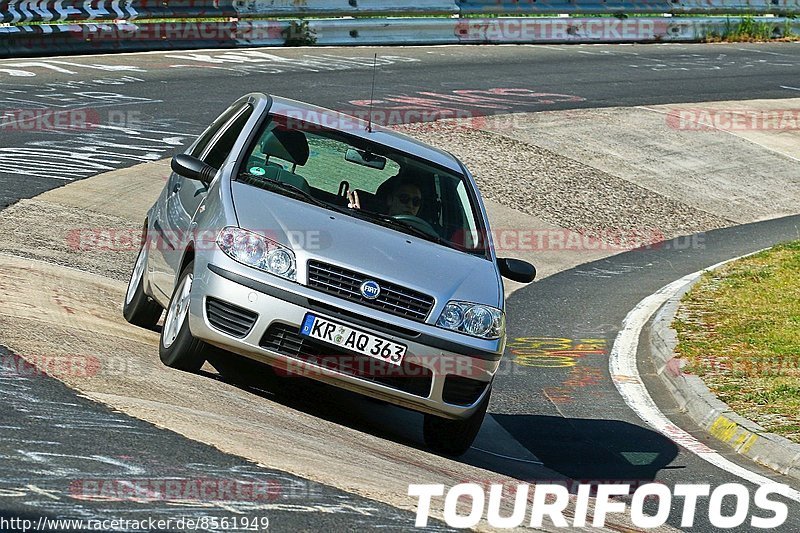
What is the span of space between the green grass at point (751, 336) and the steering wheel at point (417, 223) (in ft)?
8.60

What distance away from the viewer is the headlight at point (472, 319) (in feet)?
23.6

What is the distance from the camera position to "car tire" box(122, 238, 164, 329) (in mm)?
8969

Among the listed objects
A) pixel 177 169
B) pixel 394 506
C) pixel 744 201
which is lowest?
pixel 744 201

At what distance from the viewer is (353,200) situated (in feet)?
26.5

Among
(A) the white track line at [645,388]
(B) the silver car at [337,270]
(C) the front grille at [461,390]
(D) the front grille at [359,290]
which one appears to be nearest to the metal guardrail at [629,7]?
(A) the white track line at [645,388]

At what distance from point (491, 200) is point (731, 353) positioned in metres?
6.65

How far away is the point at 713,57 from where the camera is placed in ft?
98.7

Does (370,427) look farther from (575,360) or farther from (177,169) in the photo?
(575,360)

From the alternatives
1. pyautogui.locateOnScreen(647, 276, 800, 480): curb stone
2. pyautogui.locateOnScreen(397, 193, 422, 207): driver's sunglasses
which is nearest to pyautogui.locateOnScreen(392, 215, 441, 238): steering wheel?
pyautogui.locateOnScreen(397, 193, 422, 207): driver's sunglasses

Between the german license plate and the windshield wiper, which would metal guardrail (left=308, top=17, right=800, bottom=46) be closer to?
the windshield wiper

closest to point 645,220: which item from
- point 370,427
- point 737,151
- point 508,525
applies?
point 737,151

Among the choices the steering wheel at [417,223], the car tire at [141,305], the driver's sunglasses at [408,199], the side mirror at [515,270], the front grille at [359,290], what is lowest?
the car tire at [141,305]

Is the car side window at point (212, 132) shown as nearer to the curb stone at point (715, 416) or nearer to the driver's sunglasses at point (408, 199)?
the driver's sunglasses at point (408, 199)

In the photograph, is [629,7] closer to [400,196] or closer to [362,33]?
[362,33]
